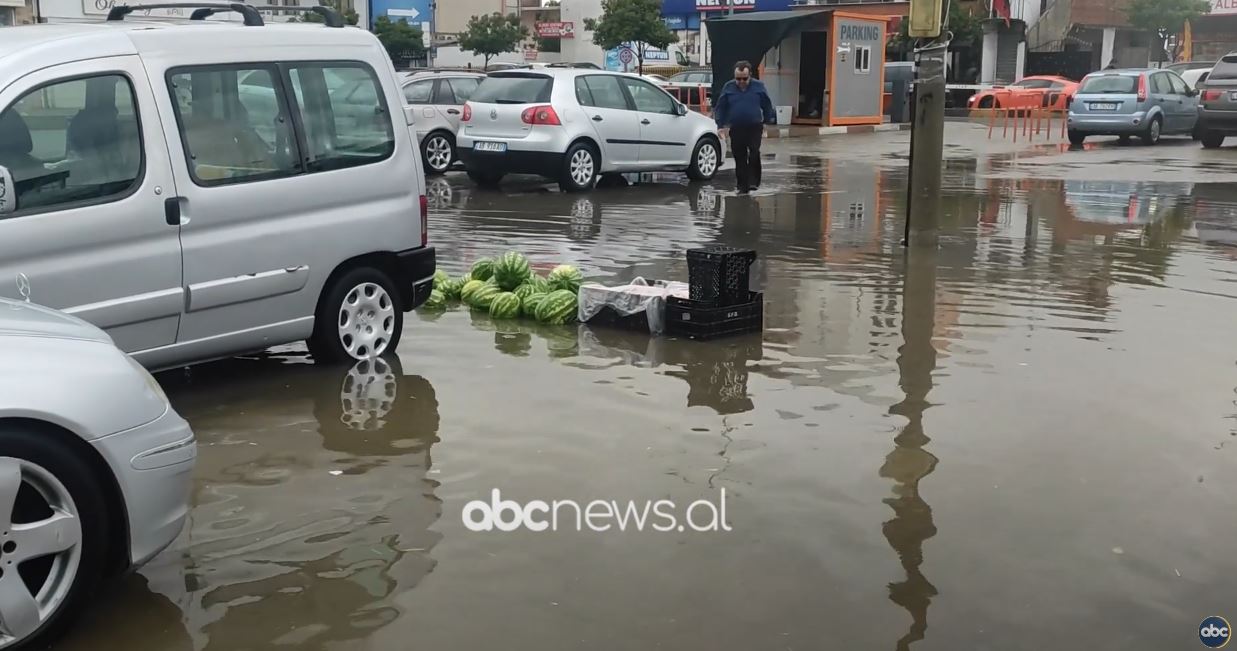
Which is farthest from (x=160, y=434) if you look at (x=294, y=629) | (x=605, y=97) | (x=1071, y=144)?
(x=1071, y=144)

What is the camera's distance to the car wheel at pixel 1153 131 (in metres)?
26.8

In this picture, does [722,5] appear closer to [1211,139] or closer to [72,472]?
[1211,139]

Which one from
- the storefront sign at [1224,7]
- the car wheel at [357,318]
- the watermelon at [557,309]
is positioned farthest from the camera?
the storefront sign at [1224,7]

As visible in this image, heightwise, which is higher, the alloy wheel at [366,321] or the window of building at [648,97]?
the window of building at [648,97]

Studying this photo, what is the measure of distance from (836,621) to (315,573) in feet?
5.67

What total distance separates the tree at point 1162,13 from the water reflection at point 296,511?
191 ft

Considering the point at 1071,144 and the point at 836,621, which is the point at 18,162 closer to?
the point at 836,621

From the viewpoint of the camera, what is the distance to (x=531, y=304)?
8.76 meters

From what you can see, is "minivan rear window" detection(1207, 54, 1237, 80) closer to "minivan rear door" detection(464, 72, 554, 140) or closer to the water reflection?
"minivan rear door" detection(464, 72, 554, 140)

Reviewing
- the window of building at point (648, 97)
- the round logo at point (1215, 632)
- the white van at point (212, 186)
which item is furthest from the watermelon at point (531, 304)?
the window of building at point (648, 97)

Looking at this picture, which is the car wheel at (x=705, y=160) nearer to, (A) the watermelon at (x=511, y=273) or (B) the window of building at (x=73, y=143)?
(A) the watermelon at (x=511, y=273)

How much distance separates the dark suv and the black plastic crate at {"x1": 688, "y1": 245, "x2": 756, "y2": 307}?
19025 millimetres

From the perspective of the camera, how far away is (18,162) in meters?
5.63

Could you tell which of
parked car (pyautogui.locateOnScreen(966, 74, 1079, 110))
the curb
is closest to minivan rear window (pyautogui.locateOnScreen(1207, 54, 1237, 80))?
the curb
